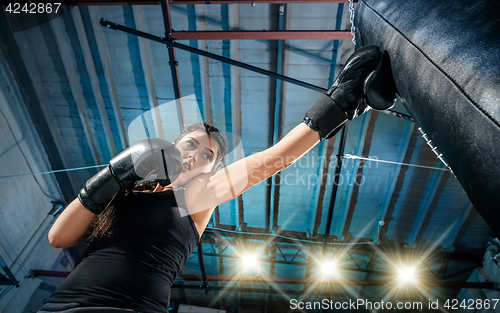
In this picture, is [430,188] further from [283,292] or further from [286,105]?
[283,292]

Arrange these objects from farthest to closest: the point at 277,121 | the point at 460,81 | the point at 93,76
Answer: the point at 277,121, the point at 93,76, the point at 460,81

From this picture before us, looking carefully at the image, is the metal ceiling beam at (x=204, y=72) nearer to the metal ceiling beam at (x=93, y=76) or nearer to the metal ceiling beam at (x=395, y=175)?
the metal ceiling beam at (x=93, y=76)

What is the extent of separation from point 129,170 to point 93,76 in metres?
3.91

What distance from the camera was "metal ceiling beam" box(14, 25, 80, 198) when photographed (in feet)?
13.9

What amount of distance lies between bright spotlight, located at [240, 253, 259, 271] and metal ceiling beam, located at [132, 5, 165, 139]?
396cm

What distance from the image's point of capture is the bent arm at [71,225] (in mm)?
1456

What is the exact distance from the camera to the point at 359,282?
18.7 feet

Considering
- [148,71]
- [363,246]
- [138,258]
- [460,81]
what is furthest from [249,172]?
[363,246]

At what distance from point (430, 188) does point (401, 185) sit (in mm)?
566

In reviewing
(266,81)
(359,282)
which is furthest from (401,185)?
(266,81)

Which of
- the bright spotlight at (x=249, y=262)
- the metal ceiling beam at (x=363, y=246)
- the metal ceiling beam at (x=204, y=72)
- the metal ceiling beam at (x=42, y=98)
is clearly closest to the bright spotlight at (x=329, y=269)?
the metal ceiling beam at (x=363, y=246)

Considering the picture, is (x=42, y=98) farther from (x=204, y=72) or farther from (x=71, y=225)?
(x=71, y=225)

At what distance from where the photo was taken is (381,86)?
1.21 m

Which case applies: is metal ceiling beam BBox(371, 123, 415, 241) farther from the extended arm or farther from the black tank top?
the black tank top
